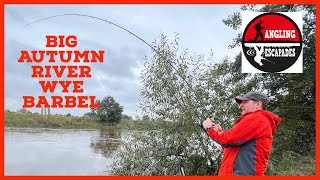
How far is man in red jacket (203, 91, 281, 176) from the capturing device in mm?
3207

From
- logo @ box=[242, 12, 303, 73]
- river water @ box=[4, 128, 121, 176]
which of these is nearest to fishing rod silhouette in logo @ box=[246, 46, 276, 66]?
logo @ box=[242, 12, 303, 73]

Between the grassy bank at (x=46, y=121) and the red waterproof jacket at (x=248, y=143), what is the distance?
2831cm

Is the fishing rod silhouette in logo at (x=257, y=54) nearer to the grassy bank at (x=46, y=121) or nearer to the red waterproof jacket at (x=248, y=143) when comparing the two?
the red waterproof jacket at (x=248, y=143)

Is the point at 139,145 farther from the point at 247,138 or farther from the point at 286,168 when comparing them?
the point at 247,138

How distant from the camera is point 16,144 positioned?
66.2 ft

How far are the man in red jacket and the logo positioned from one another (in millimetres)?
4960

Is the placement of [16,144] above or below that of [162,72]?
below

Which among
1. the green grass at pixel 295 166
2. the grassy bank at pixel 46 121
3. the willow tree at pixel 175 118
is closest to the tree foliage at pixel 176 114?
the willow tree at pixel 175 118

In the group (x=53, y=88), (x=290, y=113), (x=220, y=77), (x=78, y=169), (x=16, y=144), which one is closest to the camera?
(x=53, y=88)

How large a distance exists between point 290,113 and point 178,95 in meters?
5.63

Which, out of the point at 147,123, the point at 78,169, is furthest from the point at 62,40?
the point at 78,169

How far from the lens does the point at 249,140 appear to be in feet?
10.6

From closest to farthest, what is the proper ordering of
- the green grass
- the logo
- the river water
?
the logo < the green grass < the river water

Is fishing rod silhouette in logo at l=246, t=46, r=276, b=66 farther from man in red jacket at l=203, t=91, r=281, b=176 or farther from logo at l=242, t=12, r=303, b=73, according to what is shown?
Result: man in red jacket at l=203, t=91, r=281, b=176
